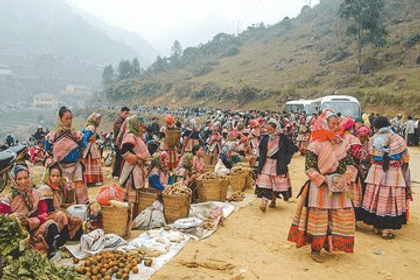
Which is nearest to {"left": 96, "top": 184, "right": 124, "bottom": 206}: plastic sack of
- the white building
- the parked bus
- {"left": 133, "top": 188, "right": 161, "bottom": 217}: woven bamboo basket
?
{"left": 133, "top": 188, "right": 161, "bottom": 217}: woven bamboo basket

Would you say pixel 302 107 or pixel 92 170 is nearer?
pixel 92 170

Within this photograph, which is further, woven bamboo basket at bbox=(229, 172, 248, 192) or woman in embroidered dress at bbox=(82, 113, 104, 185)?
woven bamboo basket at bbox=(229, 172, 248, 192)

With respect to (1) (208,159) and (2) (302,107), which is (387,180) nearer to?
(1) (208,159)

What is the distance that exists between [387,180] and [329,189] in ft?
4.61

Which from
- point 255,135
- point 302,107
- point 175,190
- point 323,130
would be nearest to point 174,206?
point 175,190

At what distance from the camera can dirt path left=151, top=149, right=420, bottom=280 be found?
4.31m

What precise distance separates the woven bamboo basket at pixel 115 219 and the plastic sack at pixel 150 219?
Result: 506 millimetres

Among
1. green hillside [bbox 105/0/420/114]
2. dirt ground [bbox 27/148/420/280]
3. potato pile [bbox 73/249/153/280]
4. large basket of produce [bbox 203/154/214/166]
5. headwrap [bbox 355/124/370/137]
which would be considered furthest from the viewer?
green hillside [bbox 105/0/420/114]

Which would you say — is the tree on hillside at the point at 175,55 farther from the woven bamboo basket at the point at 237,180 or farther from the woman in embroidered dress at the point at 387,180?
the woman in embroidered dress at the point at 387,180

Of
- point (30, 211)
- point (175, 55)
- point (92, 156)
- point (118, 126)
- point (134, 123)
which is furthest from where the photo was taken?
point (175, 55)

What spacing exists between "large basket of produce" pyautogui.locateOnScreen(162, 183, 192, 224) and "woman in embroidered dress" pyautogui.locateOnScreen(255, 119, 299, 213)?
1567mm

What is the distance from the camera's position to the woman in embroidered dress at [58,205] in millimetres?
4473

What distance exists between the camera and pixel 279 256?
15.8ft

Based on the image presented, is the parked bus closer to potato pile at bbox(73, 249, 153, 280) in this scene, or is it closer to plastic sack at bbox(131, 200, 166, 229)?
plastic sack at bbox(131, 200, 166, 229)
